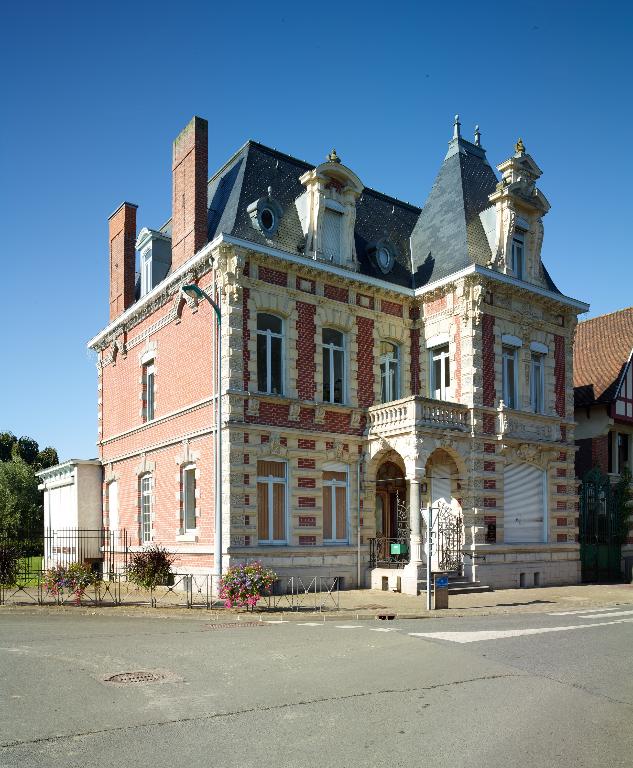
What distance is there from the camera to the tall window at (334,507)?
76.0 feet

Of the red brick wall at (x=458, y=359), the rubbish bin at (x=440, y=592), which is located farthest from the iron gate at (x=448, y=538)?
the rubbish bin at (x=440, y=592)

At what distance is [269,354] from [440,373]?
20.3 ft

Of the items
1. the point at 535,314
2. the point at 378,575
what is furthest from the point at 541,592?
the point at 535,314

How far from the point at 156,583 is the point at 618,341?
22.2 metres

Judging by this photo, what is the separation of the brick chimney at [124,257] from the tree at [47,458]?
40657 mm

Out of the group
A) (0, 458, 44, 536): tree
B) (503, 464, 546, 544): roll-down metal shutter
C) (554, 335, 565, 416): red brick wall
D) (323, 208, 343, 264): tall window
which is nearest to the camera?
(323, 208, 343, 264): tall window

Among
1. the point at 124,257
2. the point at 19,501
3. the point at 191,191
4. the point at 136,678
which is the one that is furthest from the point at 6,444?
the point at 136,678

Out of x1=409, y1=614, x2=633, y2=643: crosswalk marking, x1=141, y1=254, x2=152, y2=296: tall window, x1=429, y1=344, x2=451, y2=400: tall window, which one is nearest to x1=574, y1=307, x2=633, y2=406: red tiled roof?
x1=429, y1=344, x2=451, y2=400: tall window

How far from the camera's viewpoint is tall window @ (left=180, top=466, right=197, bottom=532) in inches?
920

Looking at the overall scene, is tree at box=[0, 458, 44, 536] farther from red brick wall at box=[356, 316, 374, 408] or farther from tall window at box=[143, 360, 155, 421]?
red brick wall at box=[356, 316, 374, 408]

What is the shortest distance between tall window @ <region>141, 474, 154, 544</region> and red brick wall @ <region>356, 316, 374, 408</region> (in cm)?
738

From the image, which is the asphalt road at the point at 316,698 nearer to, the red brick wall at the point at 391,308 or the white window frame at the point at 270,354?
the white window frame at the point at 270,354

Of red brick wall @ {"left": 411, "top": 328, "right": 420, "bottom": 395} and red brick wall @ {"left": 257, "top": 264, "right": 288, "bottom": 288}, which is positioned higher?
red brick wall @ {"left": 257, "top": 264, "right": 288, "bottom": 288}

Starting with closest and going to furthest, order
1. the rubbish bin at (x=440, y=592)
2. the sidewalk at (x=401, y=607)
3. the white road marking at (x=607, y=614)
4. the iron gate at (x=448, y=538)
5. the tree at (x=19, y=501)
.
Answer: the sidewalk at (x=401, y=607) → the white road marking at (x=607, y=614) → the rubbish bin at (x=440, y=592) → the iron gate at (x=448, y=538) → the tree at (x=19, y=501)
